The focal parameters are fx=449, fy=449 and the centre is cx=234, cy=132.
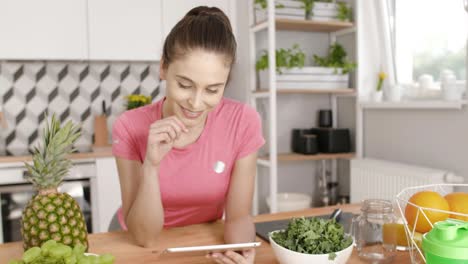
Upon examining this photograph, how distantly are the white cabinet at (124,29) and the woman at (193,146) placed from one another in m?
1.77

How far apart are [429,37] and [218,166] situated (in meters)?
1.90

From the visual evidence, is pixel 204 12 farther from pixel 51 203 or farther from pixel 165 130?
pixel 51 203

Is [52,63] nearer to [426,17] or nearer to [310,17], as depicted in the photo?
[310,17]

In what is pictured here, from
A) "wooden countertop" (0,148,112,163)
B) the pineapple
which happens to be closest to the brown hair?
the pineapple

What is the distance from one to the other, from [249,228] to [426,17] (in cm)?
215

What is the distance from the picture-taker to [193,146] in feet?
4.91

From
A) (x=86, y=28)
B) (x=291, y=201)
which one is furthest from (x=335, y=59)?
(x=86, y=28)

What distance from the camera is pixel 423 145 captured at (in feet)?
8.70

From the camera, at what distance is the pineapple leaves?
3.36 feet

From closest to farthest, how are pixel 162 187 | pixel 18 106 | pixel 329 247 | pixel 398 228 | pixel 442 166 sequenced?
pixel 329 247 < pixel 398 228 < pixel 162 187 < pixel 442 166 < pixel 18 106

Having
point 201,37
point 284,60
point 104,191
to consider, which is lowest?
point 104,191

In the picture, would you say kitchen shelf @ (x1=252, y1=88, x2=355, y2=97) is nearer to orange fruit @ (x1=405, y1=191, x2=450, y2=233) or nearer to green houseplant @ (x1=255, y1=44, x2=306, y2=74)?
green houseplant @ (x1=255, y1=44, x2=306, y2=74)

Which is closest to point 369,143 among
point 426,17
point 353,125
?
point 353,125

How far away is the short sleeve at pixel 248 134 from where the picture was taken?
1.50 metres
